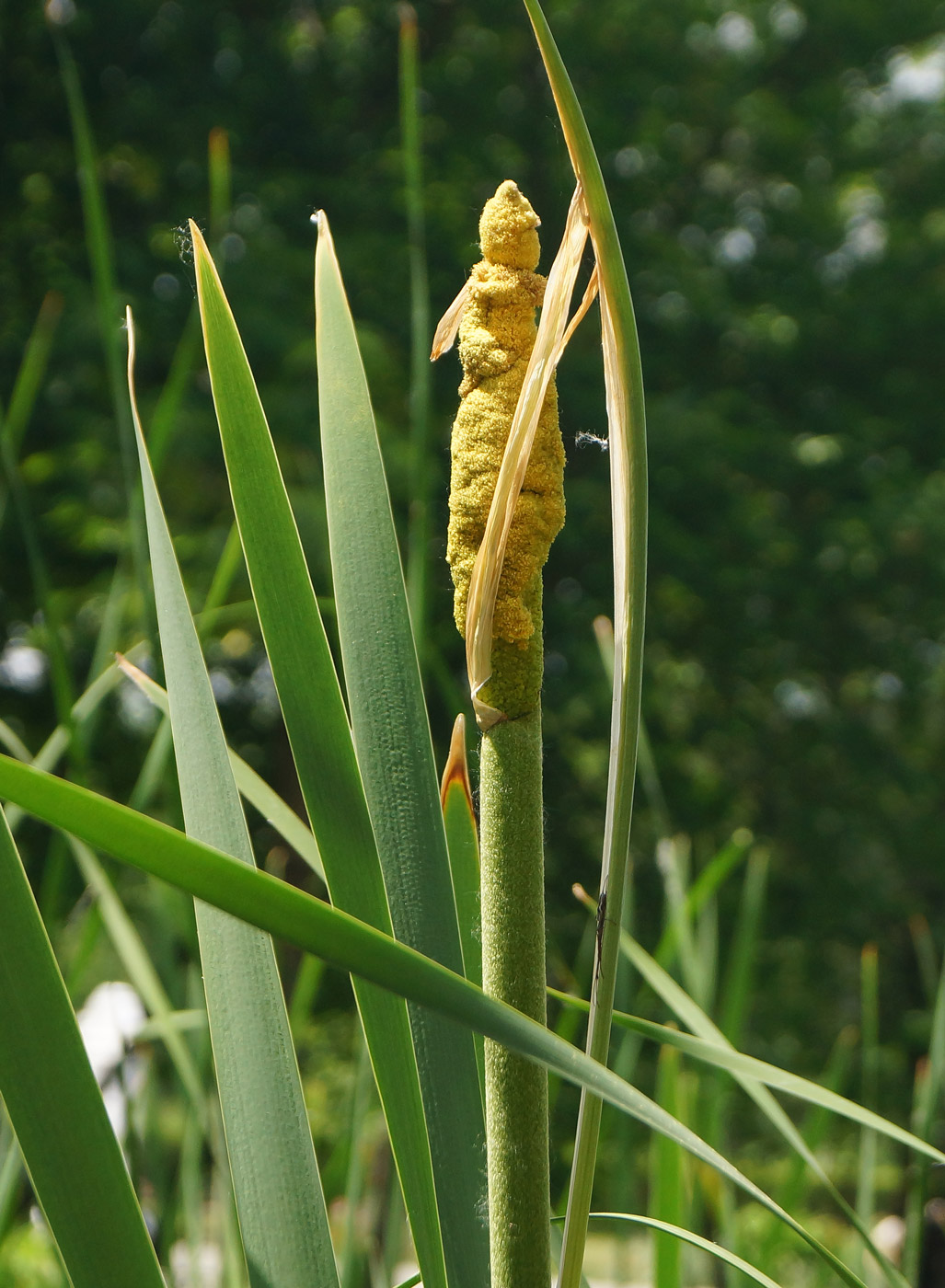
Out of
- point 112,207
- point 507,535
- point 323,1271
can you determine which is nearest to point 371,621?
point 507,535

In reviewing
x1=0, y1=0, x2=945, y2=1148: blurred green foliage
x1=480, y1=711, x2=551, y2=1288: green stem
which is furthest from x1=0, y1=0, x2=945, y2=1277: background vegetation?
x1=480, y1=711, x2=551, y2=1288: green stem

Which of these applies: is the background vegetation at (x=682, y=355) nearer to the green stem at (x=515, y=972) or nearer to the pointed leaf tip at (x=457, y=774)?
the pointed leaf tip at (x=457, y=774)

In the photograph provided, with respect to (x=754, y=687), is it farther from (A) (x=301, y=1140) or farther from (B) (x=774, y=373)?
(A) (x=301, y=1140)

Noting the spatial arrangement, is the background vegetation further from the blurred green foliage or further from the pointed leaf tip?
the pointed leaf tip

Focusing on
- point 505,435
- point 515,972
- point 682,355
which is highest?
point 682,355

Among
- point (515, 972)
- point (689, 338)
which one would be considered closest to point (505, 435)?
point (515, 972)

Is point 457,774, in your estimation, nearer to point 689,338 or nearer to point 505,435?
point 505,435
